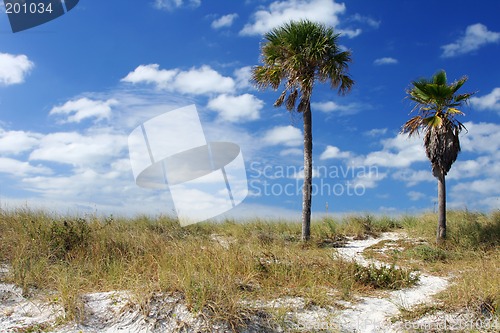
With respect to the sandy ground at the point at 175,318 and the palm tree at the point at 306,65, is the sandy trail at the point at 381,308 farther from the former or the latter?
the palm tree at the point at 306,65

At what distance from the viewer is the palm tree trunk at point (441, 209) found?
57.6ft

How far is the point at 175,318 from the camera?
5996mm

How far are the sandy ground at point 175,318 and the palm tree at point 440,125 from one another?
39.3 feet

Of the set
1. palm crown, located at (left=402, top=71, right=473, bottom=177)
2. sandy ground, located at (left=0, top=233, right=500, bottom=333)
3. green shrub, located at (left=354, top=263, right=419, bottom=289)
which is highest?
palm crown, located at (left=402, top=71, right=473, bottom=177)

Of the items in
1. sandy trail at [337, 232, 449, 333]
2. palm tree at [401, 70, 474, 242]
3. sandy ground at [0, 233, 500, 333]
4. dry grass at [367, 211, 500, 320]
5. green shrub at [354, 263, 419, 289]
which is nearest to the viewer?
sandy ground at [0, 233, 500, 333]

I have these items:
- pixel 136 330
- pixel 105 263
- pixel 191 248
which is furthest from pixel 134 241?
pixel 136 330

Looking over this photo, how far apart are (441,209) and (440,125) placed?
3456 millimetres

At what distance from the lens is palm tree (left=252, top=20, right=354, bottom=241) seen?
1847 cm

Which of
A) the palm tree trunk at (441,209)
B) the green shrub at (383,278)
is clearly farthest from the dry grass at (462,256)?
the green shrub at (383,278)

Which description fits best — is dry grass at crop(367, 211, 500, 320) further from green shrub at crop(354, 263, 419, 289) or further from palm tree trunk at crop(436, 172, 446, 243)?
green shrub at crop(354, 263, 419, 289)

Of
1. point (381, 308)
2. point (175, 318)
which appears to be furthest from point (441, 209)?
point (175, 318)

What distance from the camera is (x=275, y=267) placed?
8.20 meters

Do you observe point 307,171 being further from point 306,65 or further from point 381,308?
point 381,308

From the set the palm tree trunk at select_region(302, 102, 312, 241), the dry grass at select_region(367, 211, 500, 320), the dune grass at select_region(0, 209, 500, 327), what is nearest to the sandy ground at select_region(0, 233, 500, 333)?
the dune grass at select_region(0, 209, 500, 327)
